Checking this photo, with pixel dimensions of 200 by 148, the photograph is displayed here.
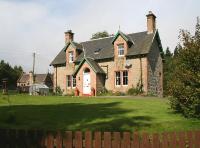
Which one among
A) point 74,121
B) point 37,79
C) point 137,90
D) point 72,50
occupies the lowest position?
point 74,121

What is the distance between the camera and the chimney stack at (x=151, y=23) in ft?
128

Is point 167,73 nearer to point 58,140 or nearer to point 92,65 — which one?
point 92,65

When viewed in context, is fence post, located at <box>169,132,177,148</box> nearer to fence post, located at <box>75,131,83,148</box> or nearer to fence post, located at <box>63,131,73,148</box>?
fence post, located at <box>75,131,83,148</box>

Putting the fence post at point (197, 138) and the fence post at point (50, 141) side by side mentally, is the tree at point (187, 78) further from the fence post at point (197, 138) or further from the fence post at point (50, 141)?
the fence post at point (50, 141)

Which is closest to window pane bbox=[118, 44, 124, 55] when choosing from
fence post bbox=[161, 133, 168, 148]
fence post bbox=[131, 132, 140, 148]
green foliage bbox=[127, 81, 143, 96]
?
green foliage bbox=[127, 81, 143, 96]

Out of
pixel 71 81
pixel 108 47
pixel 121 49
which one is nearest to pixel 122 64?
pixel 121 49

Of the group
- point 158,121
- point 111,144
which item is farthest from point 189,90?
point 111,144

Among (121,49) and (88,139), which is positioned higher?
(121,49)

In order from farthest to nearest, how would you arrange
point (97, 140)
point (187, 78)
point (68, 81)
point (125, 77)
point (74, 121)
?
point (68, 81), point (125, 77), point (187, 78), point (74, 121), point (97, 140)

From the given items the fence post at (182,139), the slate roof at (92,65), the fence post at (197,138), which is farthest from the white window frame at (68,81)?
the fence post at (182,139)

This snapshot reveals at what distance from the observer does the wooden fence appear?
7887 mm

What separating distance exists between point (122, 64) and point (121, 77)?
1.45 metres

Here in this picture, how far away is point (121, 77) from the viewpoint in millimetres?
38781

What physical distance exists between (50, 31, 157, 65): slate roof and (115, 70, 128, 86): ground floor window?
2106 mm
